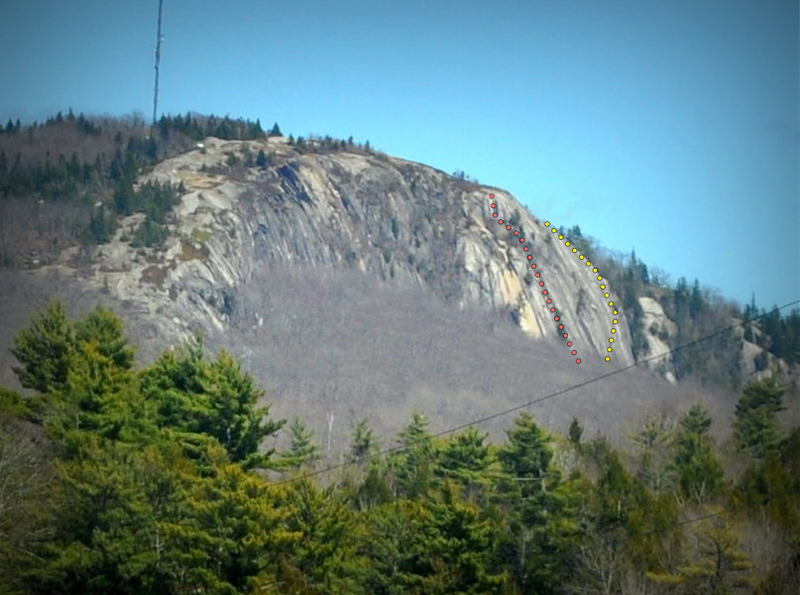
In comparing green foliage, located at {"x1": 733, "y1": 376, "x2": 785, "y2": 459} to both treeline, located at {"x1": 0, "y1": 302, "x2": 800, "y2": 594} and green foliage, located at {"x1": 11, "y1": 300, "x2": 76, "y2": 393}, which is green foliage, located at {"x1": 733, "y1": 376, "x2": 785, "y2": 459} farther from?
green foliage, located at {"x1": 11, "y1": 300, "x2": 76, "y2": 393}

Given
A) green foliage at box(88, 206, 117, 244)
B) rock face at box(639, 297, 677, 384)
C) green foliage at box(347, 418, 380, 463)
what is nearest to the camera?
green foliage at box(347, 418, 380, 463)

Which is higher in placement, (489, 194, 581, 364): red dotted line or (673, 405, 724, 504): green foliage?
(489, 194, 581, 364): red dotted line

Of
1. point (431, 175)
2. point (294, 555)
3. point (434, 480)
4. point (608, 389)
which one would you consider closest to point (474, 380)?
point (608, 389)

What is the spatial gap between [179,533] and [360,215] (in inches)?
4015

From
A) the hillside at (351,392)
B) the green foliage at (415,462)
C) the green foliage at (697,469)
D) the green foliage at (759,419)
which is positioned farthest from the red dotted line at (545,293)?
the green foliage at (697,469)

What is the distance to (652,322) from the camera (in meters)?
124

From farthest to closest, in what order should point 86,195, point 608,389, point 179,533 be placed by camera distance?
point 86,195, point 608,389, point 179,533

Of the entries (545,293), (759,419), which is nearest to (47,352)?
(759,419)

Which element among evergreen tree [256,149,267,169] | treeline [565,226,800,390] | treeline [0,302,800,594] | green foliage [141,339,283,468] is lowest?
treeline [0,302,800,594]

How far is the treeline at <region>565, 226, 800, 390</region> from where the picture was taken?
94.2 m

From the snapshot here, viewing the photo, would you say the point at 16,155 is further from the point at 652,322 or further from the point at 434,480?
the point at 434,480

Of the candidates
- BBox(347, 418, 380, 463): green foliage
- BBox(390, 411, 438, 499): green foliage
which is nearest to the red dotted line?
BBox(347, 418, 380, 463): green foliage

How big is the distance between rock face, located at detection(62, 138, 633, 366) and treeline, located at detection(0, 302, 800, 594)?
218 feet

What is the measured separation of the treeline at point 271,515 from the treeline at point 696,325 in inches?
2207
